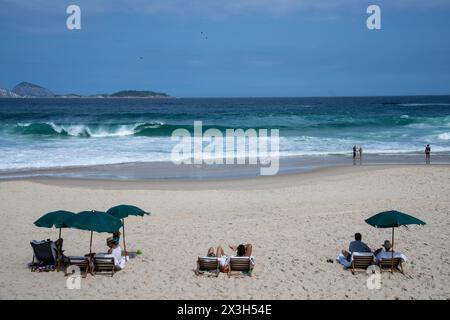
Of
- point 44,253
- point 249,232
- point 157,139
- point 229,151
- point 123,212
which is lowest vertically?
point 249,232

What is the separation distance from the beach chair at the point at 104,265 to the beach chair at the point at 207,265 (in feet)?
5.04

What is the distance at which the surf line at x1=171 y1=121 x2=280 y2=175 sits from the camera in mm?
24719

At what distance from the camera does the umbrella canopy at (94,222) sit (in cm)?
867

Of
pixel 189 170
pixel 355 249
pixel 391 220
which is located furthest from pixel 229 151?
pixel 391 220

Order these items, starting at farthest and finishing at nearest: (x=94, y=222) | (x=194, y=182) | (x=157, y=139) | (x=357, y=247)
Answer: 1. (x=157, y=139)
2. (x=194, y=182)
3. (x=357, y=247)
4. (x=94, y=222)

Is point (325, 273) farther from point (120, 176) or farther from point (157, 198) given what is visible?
point (120, 176)

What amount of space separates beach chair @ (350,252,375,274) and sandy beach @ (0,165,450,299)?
0.26 m

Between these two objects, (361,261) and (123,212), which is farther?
(123,212)

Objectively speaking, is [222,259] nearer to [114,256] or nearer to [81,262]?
[114,256]

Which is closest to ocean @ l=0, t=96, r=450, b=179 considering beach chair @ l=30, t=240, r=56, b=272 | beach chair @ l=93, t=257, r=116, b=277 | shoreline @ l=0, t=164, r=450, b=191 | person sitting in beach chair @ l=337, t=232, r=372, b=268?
shoreline @ l=0, t=164, r=450, b=191

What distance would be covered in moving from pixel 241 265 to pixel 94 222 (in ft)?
8.94

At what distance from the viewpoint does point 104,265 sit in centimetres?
915

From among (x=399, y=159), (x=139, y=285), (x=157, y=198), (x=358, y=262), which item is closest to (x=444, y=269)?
(x=358, y=262)

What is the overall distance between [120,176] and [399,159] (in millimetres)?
14422
